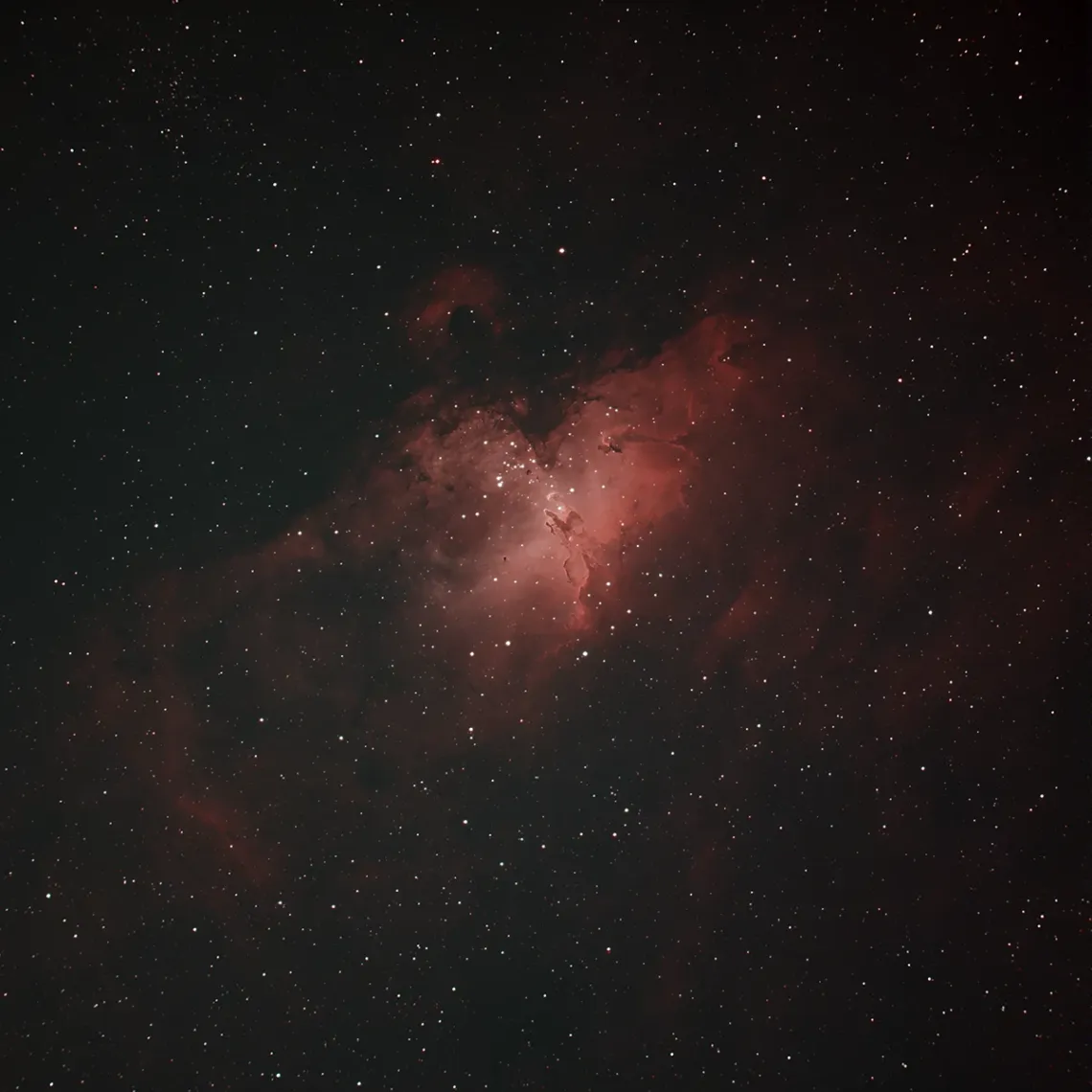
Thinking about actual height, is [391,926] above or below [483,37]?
below

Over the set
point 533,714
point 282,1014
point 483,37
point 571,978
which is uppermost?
point 483,37

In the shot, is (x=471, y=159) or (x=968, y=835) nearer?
(x=471, y=159)

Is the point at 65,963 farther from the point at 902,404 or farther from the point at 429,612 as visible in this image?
the point at 902,404

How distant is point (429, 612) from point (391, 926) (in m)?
0.62

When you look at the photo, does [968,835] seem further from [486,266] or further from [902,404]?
[486,266]

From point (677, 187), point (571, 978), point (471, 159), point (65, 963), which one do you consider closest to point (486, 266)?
point (471, 159)

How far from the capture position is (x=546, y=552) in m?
1.30

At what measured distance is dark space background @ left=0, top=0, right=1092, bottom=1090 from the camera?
1198 millimetres

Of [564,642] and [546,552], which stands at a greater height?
[546,552]

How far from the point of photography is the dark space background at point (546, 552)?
47.2 inches

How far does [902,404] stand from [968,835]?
85cm

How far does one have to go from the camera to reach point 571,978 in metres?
1.33

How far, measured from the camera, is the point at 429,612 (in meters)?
1.29

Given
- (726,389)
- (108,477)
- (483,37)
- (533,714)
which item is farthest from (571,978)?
(483,37)
